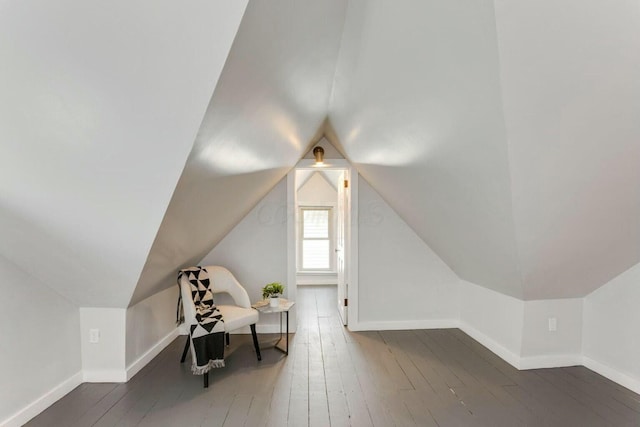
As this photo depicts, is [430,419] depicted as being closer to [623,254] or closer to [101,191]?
[623,254]

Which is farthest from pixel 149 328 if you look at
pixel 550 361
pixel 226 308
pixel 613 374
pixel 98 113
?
pixel 613 374

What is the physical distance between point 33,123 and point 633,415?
12.4 feet

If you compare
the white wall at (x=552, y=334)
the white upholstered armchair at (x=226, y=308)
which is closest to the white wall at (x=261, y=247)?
the white upholstered armchair at (x=226, y=308)

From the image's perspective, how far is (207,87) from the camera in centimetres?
137

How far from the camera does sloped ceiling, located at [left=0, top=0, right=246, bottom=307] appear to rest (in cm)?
118

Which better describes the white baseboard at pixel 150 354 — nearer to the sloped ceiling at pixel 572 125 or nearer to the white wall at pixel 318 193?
the sloped ceiling at pixel 572 125

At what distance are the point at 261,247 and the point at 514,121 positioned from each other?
308 cm

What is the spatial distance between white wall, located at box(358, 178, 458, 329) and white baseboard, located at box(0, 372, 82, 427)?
2748 mm

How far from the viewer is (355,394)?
8.68 feet

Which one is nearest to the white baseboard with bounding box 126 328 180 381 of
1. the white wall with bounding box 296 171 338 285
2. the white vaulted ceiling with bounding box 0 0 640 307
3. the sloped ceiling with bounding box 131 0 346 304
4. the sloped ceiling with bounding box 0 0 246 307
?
the sloped ceiling with bounding box 131 0 346 304

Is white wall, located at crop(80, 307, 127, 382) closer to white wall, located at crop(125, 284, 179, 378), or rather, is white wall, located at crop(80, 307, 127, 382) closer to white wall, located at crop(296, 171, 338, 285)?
white wall, located at crop(125, 284, 179, 378)

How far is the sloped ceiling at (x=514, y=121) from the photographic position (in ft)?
4.15

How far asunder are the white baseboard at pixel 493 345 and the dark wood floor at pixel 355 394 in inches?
3.3

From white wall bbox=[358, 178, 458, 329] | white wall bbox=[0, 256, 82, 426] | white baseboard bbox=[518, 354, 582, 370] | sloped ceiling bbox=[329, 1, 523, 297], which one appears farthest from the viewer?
white wall bbox=[358, 178, 458, 329]
